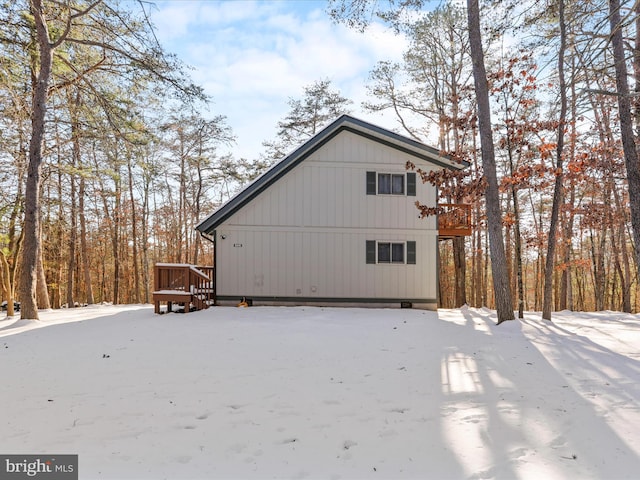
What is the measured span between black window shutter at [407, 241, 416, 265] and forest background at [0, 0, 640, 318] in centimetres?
197

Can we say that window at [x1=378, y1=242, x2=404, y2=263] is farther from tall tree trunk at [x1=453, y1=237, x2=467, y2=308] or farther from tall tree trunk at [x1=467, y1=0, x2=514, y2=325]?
tall tree trunk at [x1=453, y1=237, x2=467, y2=308]

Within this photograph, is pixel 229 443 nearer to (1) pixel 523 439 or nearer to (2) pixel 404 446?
(2) pixel 404 446

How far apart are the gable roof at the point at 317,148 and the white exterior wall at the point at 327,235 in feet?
0.62

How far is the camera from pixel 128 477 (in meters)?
2.20

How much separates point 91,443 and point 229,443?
1.03 metres

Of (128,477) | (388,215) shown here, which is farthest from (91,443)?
(388,215)

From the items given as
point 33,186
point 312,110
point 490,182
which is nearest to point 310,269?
point 490,182

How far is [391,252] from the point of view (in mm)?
11289

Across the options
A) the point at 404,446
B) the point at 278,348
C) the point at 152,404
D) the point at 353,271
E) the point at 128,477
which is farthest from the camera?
the point at 353,271

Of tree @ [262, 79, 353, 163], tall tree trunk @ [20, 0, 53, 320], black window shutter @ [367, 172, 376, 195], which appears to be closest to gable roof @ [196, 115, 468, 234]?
black window shutter @ [367, 172, 376, 195]

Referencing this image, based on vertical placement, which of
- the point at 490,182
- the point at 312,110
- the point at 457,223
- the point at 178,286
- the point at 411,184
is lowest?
the point at 178,286

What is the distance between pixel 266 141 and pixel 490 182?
605 inches

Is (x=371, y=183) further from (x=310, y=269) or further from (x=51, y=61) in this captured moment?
(x=51, y=61)

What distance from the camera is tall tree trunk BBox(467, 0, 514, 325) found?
773cm
